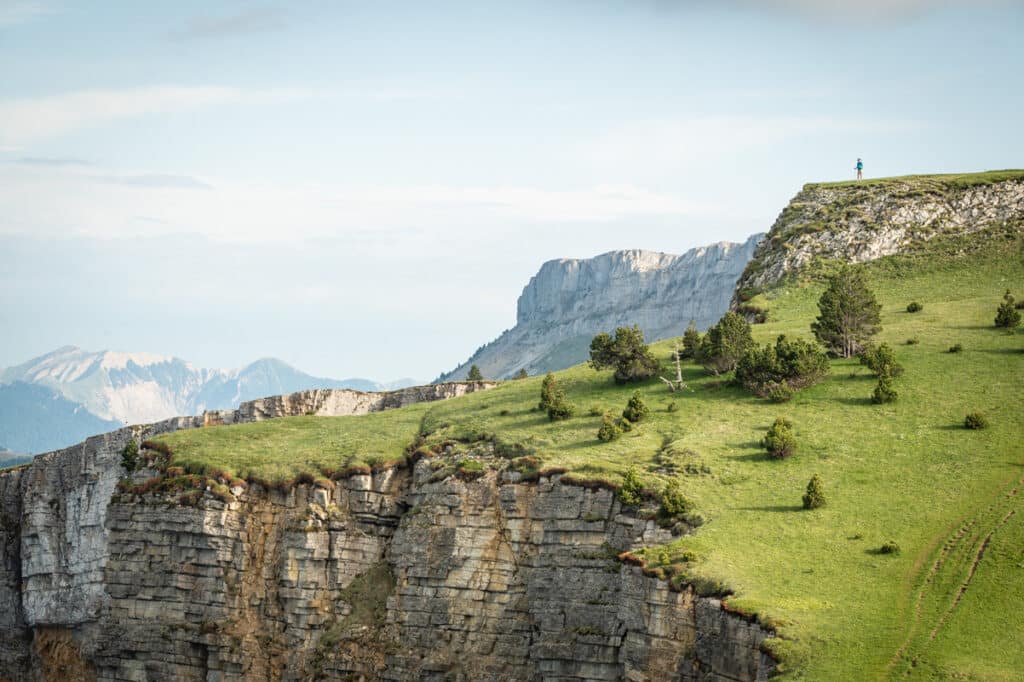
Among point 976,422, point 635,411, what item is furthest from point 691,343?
point 976,422

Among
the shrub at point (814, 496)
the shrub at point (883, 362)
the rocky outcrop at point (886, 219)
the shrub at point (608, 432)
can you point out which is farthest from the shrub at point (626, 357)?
the rocky outcrop at point (886, 219)

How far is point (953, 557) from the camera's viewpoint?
61.8 meters

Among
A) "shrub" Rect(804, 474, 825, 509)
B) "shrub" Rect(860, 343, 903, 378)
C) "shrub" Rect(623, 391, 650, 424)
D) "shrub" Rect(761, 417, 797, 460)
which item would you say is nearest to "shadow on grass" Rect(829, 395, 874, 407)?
"shrub" Rect(860, 343, 903, 378)

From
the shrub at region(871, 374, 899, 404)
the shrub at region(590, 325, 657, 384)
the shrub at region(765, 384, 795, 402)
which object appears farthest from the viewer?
the shrub at region(590, 325, 657, 384)

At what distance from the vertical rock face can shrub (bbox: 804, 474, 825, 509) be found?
889 centimetres

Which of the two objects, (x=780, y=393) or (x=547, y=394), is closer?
(x=780, y=393)

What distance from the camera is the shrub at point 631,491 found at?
245ft

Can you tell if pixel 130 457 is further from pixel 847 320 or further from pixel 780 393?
pixel 847 320

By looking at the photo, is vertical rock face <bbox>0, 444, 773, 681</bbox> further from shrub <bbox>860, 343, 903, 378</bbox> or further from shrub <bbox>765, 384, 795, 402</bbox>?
shrub <bbox>860, 343, 903, 378</bbox>

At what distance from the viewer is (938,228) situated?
13000 centimetres

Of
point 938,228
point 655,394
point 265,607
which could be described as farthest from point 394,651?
point 938,228

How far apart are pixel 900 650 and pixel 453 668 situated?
33613 millimetres

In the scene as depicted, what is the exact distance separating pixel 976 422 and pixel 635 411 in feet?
78.0

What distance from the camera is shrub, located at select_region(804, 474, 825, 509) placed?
232ft
